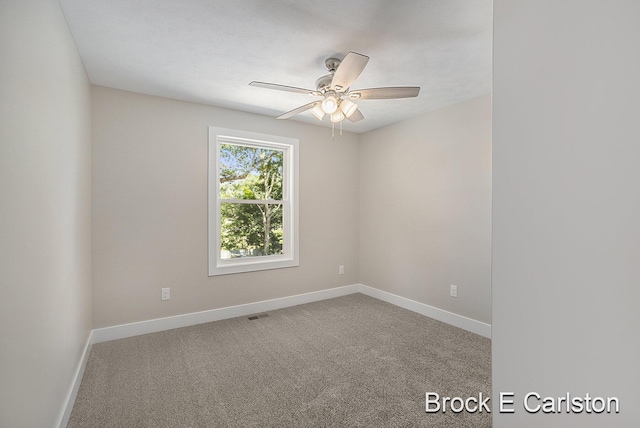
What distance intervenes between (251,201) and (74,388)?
94.0 inches

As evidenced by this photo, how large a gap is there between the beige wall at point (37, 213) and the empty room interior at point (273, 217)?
1cm

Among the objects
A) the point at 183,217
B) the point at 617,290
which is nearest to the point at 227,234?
the point at 183,217

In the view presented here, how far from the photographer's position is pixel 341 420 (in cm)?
182

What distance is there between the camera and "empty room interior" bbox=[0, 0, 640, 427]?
827 millimetres

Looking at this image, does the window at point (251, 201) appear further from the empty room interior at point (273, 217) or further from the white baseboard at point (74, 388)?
the white baseboard at point (74, 388)

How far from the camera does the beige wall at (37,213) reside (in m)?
1.09

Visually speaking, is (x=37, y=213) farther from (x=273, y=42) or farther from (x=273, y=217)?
(x=273, y=217)

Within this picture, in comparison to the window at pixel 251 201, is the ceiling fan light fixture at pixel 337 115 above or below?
above

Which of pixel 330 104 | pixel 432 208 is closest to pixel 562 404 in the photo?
pixel 330 104

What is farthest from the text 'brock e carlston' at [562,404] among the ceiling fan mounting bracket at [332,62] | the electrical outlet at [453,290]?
the electrical outlet at [453,290]

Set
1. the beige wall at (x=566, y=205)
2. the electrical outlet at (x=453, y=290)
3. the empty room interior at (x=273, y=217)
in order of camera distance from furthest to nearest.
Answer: the electrical outlet at (x=453, y=290)
the empty room interior at (x=273, y=217)
the beige wall at (x=566, y=205)

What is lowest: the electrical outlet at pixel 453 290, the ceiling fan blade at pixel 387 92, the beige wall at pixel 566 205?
the electrical outlet at pixel 453 290

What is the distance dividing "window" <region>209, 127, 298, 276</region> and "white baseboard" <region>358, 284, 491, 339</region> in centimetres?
127

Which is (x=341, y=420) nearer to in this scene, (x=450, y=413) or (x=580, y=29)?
(x=450, y=413)
